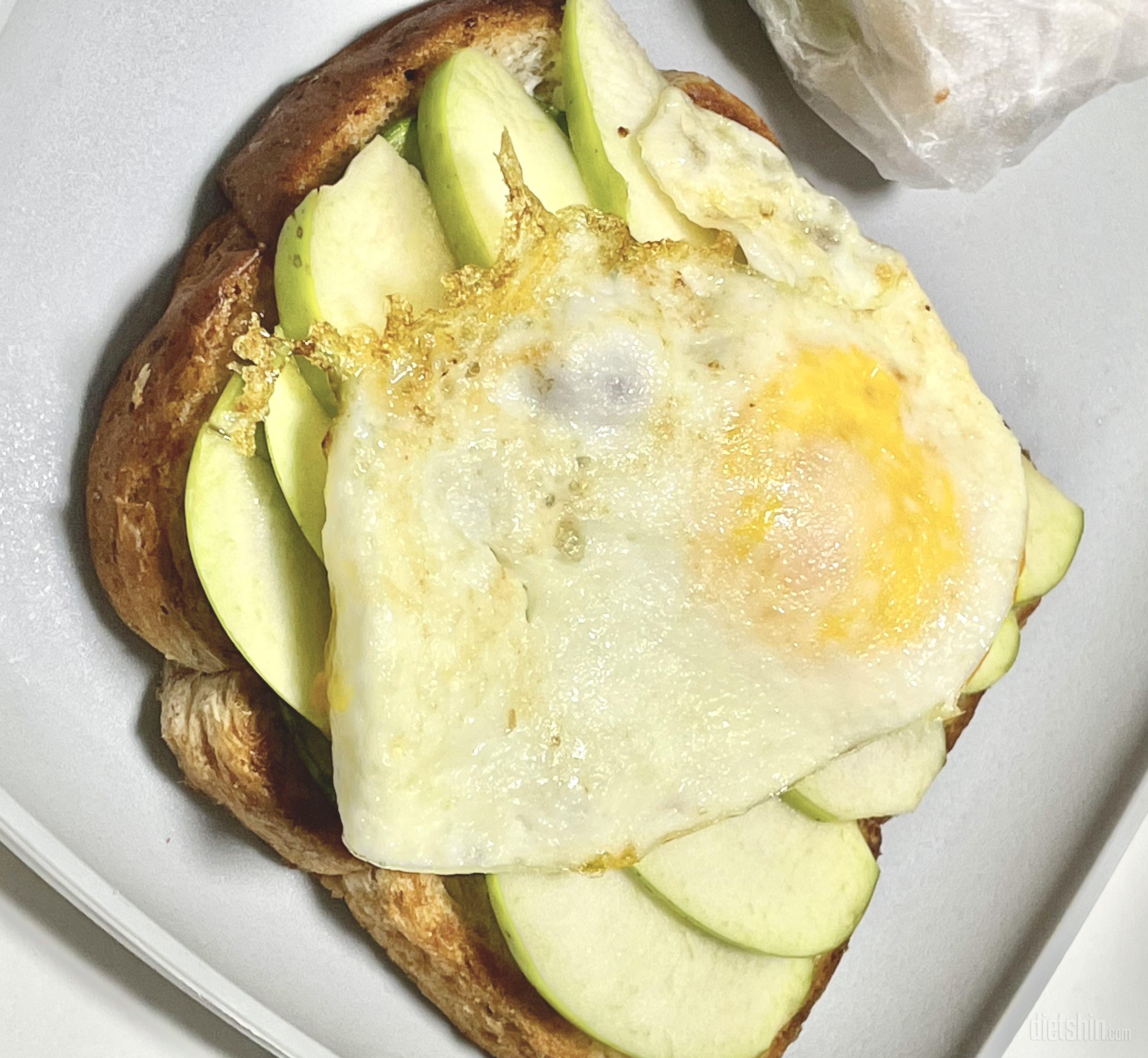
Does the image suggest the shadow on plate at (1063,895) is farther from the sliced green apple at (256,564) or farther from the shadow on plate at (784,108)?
the sliced green apple at (256,564)

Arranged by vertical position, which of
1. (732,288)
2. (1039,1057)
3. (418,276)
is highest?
(418,276)

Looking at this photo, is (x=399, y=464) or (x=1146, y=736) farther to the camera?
(x=1146, y=736)

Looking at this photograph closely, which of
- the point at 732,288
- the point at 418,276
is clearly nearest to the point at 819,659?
the point at 732,288

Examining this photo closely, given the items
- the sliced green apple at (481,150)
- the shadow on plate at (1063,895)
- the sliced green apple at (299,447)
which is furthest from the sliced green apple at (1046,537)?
the sliced green apple at (299,447)

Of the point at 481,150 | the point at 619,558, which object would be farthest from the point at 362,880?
the point at 481,150

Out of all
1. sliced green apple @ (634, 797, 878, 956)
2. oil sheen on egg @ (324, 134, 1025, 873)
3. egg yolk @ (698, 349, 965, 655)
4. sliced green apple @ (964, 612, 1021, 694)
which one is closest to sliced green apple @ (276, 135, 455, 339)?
oil sheen on egg @ (324, 134, 1025, 873)

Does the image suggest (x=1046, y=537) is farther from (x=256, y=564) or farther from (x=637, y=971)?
(x=256, y=564)

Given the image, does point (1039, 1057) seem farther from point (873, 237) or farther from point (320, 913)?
point (873, 237)
